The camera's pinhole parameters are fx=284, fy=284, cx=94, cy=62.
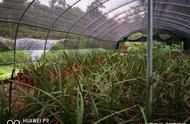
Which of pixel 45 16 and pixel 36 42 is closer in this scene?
pixel 45 16

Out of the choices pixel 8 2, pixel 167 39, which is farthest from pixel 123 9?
pixel 167 39

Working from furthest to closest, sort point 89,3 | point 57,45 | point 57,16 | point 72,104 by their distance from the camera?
point 57,45, point 89,3, point 57,16, point 72,104

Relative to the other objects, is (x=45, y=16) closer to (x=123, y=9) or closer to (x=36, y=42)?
(x=36, y=42)

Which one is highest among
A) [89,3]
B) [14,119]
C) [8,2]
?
[89,3]

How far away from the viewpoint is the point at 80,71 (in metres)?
2.62

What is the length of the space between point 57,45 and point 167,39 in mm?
15339

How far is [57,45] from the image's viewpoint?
10180mm

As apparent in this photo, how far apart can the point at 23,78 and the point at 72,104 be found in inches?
51.5

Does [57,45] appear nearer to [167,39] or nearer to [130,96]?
[130,96]

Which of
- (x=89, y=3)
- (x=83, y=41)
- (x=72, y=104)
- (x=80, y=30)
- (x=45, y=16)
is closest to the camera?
(x=72, y=104)

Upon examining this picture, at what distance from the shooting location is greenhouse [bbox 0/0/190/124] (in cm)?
177

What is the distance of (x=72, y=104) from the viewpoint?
6.37ft

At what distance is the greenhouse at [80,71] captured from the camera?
5.79ft

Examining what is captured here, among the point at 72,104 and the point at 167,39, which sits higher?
the point at 167,39
